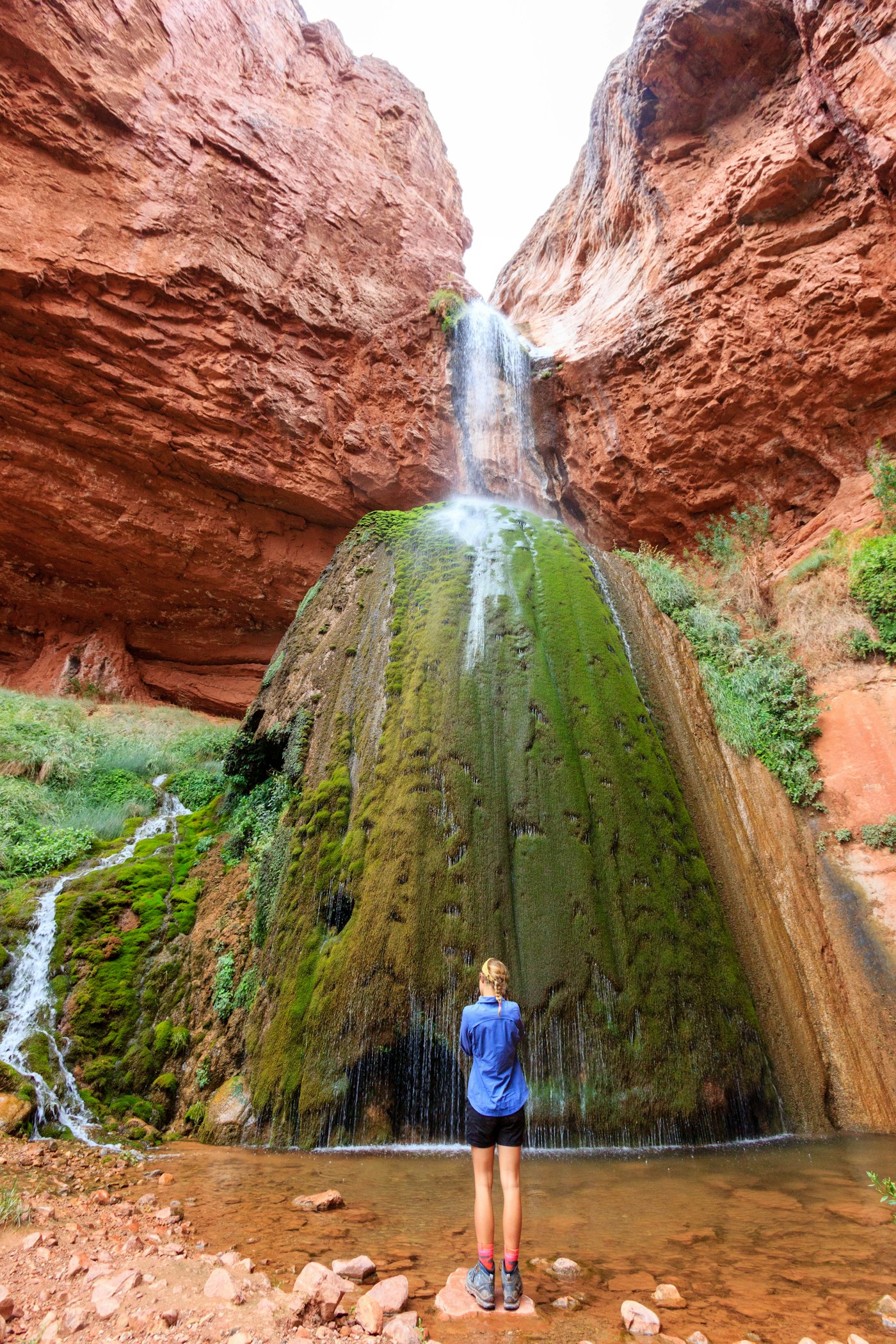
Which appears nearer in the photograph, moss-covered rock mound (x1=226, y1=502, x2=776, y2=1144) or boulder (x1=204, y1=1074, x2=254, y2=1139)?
moss-covered rock mound (x1=226, y1=502, x2=776, y2=1144)

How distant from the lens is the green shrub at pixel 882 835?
6.23 meters

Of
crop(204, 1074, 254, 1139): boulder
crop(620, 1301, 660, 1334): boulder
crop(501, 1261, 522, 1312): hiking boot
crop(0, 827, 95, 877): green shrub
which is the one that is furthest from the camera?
crop(0, 827, 95, 877): green shrub

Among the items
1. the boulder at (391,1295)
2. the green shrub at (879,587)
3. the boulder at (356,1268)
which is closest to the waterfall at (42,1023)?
the boulder at (356,1268)

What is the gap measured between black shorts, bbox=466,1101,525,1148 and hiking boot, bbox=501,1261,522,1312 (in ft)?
1.29

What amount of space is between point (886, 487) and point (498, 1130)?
34.4 ft

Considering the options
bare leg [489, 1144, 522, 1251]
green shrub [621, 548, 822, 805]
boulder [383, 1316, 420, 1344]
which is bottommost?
boulder [383, 1316, 420, 1344]

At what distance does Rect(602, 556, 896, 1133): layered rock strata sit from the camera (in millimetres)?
5445

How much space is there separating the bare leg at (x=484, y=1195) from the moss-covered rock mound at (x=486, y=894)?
2346 millimetres

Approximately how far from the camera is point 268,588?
16.8 m

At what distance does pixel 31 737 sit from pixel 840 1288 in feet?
46.7

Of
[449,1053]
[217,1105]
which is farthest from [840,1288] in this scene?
[217,1105]

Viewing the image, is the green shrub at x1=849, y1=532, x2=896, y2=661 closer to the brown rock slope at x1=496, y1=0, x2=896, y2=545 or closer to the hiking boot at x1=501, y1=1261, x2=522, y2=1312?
the brown rock slope at x1=496, y1=0, x2=896, y2=545

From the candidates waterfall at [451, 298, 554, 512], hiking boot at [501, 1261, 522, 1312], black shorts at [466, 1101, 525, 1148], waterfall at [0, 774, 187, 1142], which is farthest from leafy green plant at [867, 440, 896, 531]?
waterfall at [0, 774, 187, 1142]

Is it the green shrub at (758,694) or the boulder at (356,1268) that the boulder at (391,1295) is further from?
the green shrub at (758,694)
